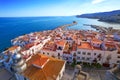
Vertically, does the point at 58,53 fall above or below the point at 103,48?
below

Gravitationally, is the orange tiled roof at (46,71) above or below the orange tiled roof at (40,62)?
below

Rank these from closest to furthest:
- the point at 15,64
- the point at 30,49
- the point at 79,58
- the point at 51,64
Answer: the point at 15,64, the point at 51,64, the point at 79,58, the point at 30,49

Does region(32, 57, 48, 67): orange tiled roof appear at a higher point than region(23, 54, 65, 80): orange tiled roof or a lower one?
higher

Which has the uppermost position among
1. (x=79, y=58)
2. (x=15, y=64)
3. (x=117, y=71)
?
(x=117, y=71)

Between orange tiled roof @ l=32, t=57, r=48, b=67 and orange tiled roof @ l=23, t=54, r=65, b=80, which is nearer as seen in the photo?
orange tiled roof @ l=23, t=54, r=65, b=80

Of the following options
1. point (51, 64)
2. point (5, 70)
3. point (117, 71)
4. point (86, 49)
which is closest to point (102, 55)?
point (86, 49)

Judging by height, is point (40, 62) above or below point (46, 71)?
above

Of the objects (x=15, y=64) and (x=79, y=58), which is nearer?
(x=15, y=64)

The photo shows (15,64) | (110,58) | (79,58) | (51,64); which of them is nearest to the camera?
(15,64)

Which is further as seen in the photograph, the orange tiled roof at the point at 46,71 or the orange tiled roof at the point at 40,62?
the orange tiled roof at the point at 40,62

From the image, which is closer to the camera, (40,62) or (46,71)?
(46,71)

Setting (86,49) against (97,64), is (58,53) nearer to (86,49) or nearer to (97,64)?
(86,49)
